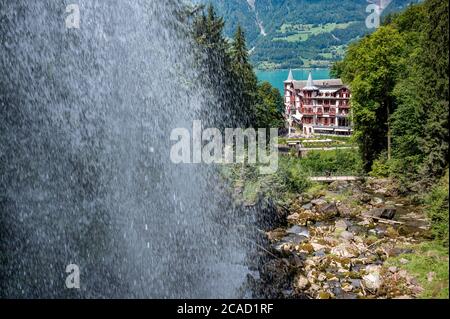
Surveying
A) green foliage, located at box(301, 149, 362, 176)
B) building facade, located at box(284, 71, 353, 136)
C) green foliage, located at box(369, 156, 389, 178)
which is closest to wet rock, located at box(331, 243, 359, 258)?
green foliage, located at box(369, 156, 389, 178)

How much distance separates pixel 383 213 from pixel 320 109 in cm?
2841

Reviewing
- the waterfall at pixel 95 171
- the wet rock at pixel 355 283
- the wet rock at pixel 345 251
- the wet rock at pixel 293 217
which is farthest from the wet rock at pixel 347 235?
the waterfall at pixel 95 171

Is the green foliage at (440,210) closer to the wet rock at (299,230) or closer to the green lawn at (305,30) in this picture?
the wet rock at (299,230)

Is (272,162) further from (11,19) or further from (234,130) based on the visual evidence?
(11,19)

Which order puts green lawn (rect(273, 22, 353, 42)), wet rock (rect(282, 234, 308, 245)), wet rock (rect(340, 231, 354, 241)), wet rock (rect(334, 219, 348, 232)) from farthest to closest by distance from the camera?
green lawn (rect(273, 22, 353, 42)) < wet rock (rect(334, 219, 348, 232)) < wet rock (rect(340, 231, 354, 241)) < wet rock (rect(282, 234, 308, 245))

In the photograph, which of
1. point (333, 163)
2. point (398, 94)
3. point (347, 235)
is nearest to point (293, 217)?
point (347, 235)

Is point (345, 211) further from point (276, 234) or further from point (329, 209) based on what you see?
point (276, 234)

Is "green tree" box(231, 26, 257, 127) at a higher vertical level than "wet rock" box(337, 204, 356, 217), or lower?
higher

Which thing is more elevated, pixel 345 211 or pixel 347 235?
pixel 345 211

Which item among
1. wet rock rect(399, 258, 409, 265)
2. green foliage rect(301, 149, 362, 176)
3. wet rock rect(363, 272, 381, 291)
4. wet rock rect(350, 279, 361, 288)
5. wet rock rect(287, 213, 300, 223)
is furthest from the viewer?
green foliage rect(301, 149, 362, 176)

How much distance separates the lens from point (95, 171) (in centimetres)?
1375

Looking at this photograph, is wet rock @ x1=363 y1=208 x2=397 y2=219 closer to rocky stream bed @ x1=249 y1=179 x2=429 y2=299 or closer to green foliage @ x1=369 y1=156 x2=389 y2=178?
rocky stream bed @ x1=249 y1=179 x2=429 y2=299

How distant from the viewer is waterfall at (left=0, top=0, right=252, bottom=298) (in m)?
12.5

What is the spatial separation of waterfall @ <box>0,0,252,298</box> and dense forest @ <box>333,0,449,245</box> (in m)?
7.38
